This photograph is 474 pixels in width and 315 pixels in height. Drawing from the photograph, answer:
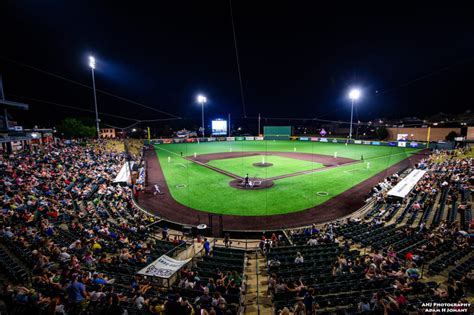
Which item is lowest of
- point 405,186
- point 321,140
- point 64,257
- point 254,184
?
point 254,184

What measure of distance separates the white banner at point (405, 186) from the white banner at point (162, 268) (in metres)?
19.7

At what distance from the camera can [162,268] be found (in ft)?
32.6

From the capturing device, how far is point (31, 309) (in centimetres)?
671

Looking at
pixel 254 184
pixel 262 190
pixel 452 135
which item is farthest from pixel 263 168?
pixel 452 135

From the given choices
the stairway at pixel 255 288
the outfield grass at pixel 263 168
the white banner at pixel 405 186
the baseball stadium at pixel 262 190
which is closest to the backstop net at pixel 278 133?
the baseball stadium at pixel 262 190

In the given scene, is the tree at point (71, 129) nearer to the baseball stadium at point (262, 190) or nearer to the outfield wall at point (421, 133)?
the baseball stadium at point (262, 190)

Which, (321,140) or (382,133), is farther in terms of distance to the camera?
(321,140)

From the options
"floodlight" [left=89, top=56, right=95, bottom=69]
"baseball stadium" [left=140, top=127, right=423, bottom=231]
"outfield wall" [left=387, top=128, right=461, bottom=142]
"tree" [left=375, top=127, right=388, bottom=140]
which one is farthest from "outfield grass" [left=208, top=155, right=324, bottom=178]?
"tree" [left=375, top=127, right=388, bottom=140]

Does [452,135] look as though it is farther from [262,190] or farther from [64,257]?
[64,257]

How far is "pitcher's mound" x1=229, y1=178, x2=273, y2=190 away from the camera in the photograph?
27281 mm

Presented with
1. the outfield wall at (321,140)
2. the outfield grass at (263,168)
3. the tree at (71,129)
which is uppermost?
the tree at (71,129)

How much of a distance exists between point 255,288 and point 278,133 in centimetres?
9033

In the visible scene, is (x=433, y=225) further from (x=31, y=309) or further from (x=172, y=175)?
(x=172, y=175)

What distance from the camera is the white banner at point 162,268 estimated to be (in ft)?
31.0
